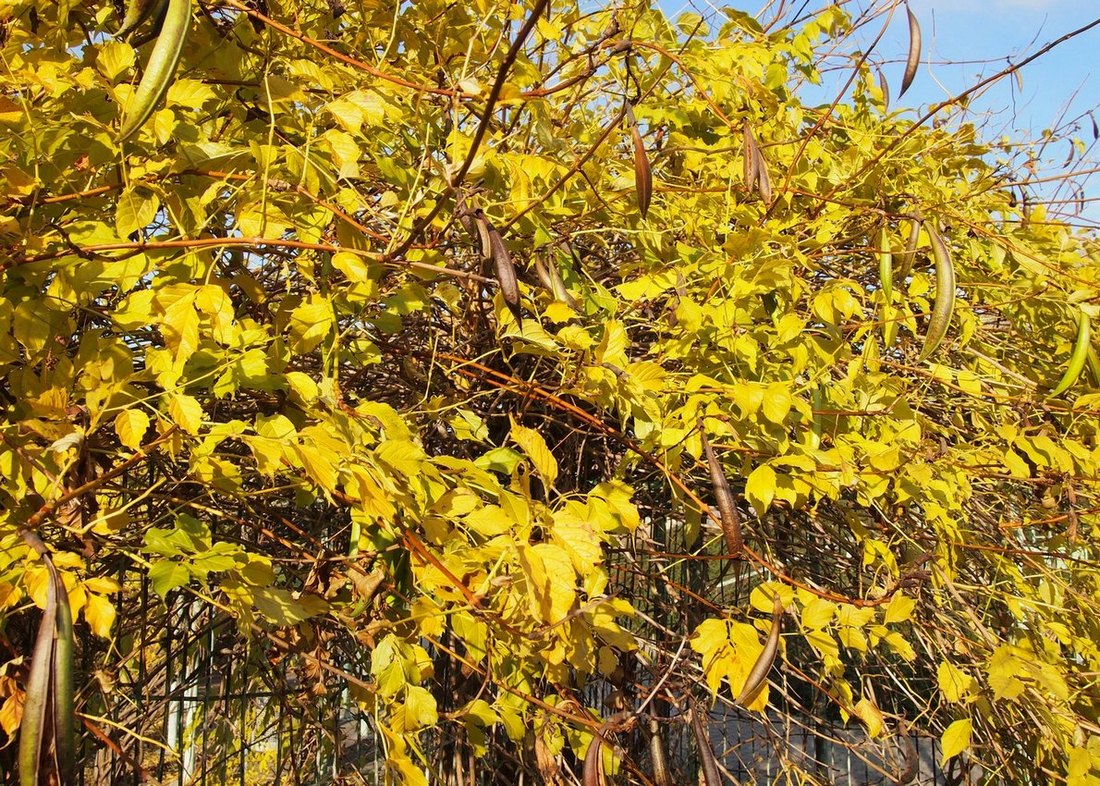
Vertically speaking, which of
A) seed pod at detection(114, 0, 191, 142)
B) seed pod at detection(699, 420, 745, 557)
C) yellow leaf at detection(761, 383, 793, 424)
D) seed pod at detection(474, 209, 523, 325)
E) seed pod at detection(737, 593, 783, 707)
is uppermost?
seed pod at detection(114, 0, 191, 142)

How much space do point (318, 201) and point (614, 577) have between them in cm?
129

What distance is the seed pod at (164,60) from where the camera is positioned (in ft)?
2.78

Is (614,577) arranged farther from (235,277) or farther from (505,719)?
(235,277)

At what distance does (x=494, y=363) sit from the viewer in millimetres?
1885

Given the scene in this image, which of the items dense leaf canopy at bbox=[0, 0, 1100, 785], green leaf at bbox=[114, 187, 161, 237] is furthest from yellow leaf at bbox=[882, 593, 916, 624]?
green leaf at bbox=[114, 187, 161, 237]

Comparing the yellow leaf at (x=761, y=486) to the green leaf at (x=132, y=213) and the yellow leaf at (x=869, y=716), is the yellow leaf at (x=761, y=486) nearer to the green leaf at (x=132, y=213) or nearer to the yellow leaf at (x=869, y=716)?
the yellow leaf at (x=869, y=716)

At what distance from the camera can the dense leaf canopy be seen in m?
1.12

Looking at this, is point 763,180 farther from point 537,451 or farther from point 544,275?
point 537,451

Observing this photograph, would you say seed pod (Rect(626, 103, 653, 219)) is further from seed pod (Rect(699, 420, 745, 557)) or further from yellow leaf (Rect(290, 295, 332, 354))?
yellow leaf (Rect(290, 295, 332, 354))

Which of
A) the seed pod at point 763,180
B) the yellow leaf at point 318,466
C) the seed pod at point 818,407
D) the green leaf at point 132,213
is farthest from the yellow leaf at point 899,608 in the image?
the green leaf at point 132,213

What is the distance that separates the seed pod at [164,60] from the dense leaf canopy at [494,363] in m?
0.13

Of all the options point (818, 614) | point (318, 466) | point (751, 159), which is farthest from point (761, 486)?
point (318, 466)

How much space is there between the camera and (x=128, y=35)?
44.8 inches

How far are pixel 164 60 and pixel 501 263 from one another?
456mm
